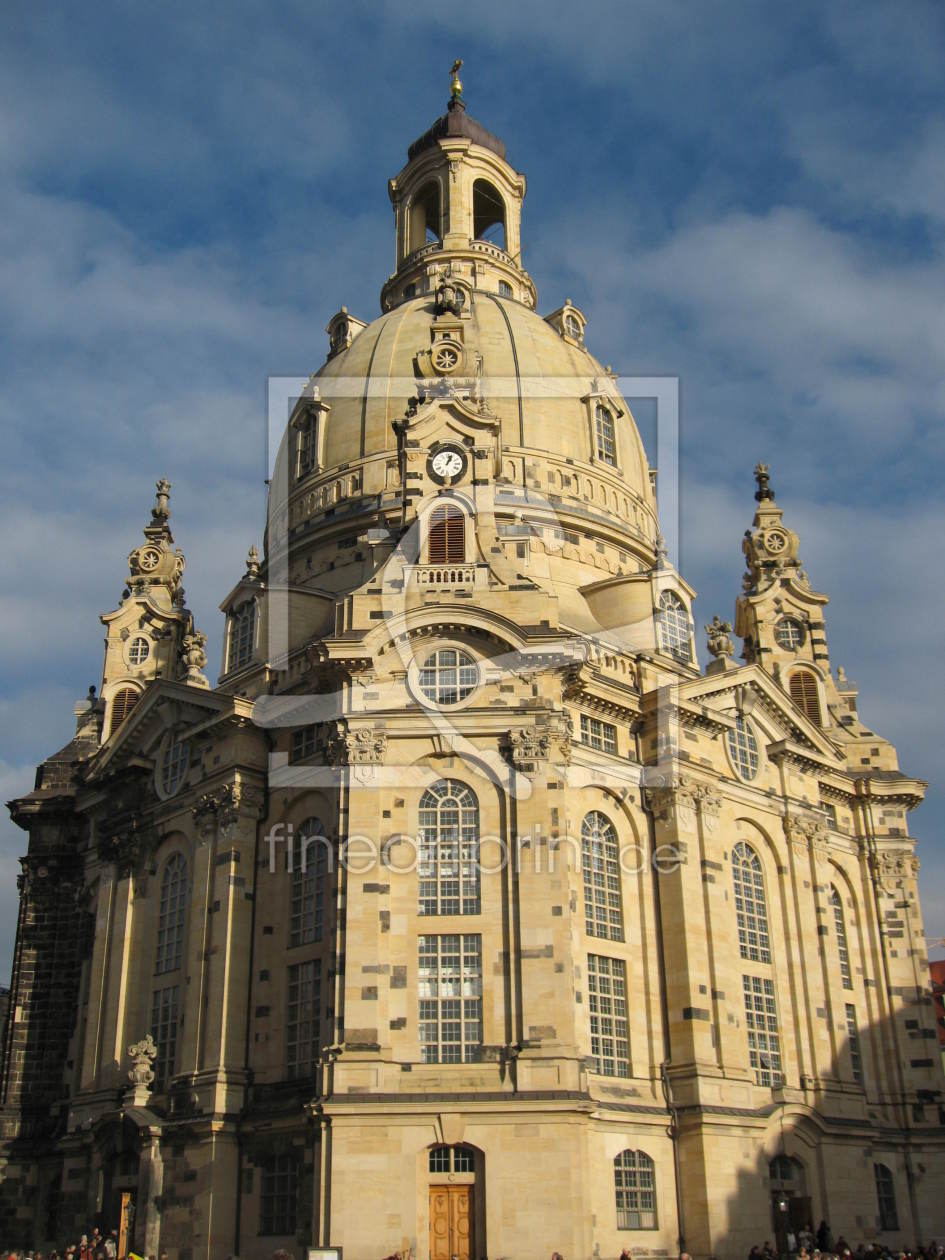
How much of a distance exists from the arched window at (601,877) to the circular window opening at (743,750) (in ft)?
25.0

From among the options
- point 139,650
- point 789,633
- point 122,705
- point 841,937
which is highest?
point 139,650

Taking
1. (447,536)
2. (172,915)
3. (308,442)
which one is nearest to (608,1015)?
(172,915)

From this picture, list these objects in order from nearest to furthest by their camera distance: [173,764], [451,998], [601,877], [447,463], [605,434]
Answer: [451,998], [601,877], [447,463], [173,764], [605,434]

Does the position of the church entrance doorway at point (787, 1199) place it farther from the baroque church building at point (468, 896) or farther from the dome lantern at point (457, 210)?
the dome lantern at point (457, 210)

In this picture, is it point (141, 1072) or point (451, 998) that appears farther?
point (141, 1072)

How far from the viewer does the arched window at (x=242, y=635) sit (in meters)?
57.3

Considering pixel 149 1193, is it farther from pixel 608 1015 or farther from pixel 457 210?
pixel 457 210

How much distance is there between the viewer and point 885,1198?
50.8 meters

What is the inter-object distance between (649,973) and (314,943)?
11763 millimetres

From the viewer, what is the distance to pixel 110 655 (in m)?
64.4

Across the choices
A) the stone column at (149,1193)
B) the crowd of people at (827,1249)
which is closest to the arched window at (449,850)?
the stone column at (149,1193)

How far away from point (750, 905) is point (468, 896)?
13923 mm

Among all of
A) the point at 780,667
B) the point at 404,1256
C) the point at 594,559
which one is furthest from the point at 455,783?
→ the point at 780,667

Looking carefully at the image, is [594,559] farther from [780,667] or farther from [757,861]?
[757,861]
